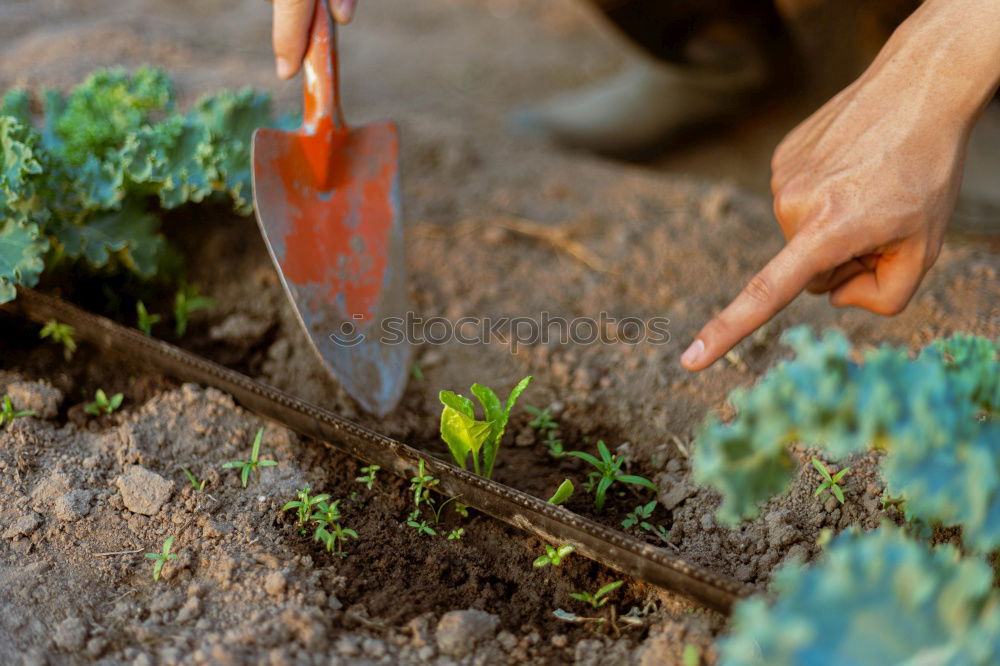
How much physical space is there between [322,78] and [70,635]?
1284 mm

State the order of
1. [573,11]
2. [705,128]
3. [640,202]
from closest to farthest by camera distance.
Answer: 1. [640,202]
2. [705,128]
3. [573,11]

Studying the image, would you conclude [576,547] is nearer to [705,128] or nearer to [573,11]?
[705,128]

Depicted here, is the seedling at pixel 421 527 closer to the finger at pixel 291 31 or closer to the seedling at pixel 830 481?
the seedling at pixel 830 481

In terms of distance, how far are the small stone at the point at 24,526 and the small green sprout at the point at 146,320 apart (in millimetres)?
596

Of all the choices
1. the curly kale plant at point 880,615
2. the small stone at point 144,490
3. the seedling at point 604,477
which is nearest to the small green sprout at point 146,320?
the small stone at point 144,490

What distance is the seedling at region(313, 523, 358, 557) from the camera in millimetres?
1648

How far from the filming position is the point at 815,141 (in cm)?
181

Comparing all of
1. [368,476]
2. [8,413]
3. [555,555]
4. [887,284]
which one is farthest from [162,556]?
[887,284]

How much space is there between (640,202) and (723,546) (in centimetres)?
144

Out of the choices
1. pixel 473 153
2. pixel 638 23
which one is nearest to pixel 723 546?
pixel 473 153

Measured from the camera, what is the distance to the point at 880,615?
3.50 feet

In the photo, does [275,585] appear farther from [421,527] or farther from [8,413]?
[8,413]

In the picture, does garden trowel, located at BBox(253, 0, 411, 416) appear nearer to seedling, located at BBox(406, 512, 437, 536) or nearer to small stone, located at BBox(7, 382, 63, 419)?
seedling, located at BBox(406, 512, 437, 536)

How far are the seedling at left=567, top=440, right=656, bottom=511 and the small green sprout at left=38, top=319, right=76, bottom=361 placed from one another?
1200 millimetres
